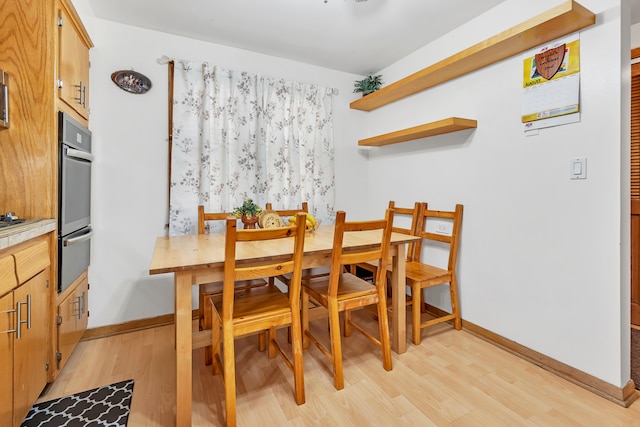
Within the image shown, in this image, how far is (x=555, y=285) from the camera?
6.31 ft

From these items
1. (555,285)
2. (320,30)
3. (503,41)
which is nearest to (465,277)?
(555,285)

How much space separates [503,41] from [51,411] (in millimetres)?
3292

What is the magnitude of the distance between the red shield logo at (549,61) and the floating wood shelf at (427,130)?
50cm

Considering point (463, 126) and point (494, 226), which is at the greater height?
point (463, 126)

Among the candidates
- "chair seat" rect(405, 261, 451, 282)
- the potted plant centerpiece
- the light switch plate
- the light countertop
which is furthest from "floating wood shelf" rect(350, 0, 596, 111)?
the light countertop

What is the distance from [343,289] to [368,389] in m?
0.57

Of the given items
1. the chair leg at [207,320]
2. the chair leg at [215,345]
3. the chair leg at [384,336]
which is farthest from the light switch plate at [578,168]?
the chair leg at [207,320]

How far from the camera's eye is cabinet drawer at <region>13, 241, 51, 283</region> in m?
1.29

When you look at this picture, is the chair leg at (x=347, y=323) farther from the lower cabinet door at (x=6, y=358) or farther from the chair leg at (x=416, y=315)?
the lower cabinet door at (x=6, y=358)

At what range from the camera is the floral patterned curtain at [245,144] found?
255 centimetres

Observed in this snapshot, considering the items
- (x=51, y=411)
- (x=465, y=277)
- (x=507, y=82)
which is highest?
(x=507, y=82)

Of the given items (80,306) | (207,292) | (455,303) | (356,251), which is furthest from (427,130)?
(80,306)

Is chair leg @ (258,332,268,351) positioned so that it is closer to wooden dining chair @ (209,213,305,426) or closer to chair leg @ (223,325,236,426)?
wooden dining chair @ (209,213,305,426)

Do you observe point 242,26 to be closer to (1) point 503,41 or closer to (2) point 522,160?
(1) point 503,41
